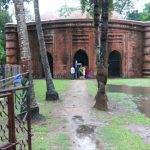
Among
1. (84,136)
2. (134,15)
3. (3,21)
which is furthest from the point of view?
(134,15)

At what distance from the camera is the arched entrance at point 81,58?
2911cm

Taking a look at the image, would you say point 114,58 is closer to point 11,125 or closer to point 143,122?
point 143,122

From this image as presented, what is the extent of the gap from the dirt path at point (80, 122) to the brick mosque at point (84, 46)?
500 inches

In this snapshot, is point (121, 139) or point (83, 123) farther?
point (83, 123)

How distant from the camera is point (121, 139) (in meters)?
8.37

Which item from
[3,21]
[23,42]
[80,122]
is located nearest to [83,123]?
[80,122]

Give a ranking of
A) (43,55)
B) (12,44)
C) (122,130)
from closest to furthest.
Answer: (122,130) < (43,55) < (12,44)

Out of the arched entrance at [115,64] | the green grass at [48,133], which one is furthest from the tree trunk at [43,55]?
the arched entrance at [115,64]

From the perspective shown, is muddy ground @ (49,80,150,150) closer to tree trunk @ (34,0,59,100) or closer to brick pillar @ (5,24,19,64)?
tree trunk @ (34,0,59,100)

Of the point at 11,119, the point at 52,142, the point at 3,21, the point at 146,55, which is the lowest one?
the point at 52,142

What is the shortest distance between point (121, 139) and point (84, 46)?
20.4 metres

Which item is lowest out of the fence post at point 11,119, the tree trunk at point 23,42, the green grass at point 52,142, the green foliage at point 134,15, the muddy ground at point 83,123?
the muddy ground at point 83,123

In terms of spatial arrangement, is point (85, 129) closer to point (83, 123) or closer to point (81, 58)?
point (83, 123)

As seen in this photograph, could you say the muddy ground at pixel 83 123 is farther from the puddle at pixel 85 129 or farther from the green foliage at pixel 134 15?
the green foliage at pixel 134 15
